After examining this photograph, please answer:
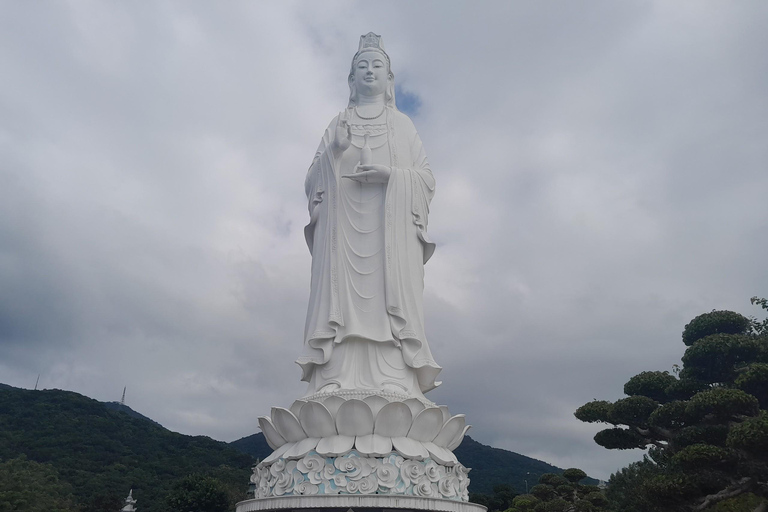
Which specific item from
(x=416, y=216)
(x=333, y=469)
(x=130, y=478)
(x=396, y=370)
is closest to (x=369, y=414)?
(x=333, y=469)

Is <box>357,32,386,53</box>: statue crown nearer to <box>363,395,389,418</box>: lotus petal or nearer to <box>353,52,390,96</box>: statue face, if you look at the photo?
<box>353,52,390,96</box>: statue face

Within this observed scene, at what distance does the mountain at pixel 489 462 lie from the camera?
3300 centimetres

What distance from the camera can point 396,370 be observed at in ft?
26.0

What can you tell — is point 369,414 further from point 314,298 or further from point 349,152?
point 349,152

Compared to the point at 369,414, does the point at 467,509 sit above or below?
below

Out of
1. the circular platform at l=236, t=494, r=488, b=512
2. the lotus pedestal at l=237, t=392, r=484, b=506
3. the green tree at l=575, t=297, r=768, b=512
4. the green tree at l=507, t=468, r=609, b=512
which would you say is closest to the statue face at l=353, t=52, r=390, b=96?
the lotus pedestal at l=237, t=392, r=484, b=506

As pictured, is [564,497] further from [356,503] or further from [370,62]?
[370,62]

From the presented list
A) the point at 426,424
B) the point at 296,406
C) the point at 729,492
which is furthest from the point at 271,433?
the point at 729,492

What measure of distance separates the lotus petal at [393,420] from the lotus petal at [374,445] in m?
0.07

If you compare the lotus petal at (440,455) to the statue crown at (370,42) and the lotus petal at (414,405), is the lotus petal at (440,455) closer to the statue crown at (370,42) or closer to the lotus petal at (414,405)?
the lotus petal at (414,405)

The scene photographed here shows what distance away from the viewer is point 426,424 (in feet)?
22.8

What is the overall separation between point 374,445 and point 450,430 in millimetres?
1057

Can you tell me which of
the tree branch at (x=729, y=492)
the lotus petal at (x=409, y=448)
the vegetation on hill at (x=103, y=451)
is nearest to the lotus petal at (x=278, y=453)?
the lotus petal at (x=409, y=448)

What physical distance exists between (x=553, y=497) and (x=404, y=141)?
11026mm
